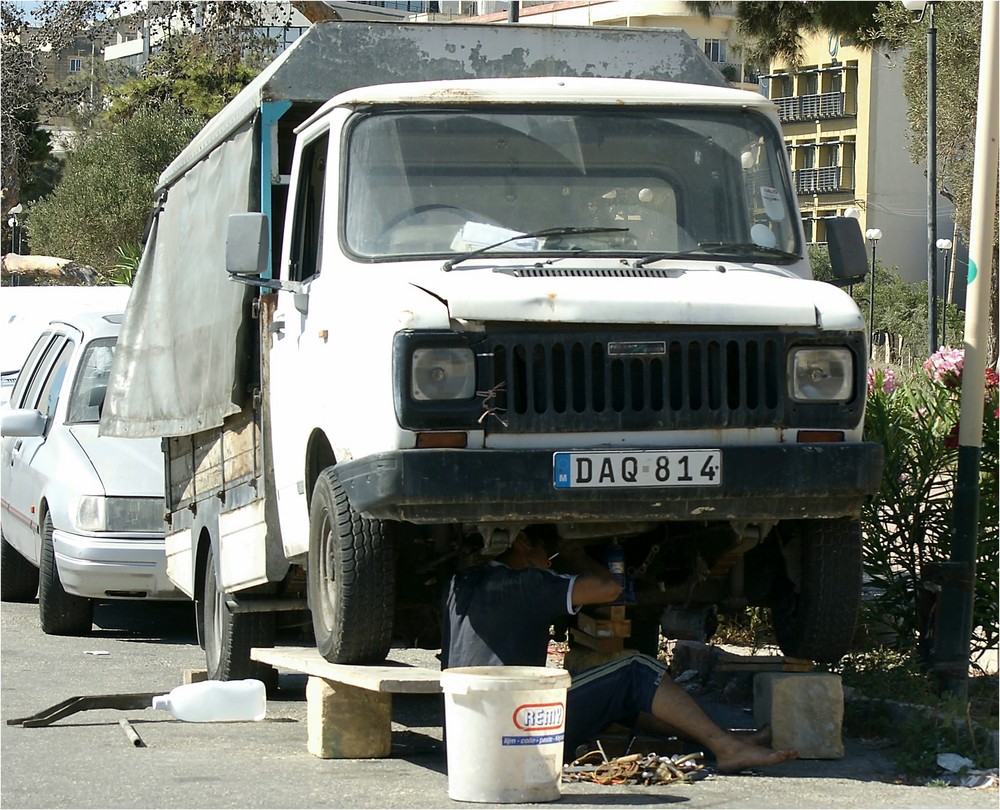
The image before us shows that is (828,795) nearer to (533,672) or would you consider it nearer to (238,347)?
(533,672)

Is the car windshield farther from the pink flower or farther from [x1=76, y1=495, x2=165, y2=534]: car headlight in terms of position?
the pink flower

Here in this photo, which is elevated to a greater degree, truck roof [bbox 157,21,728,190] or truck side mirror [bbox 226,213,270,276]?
truck roof [bbox 157,21,728,190]

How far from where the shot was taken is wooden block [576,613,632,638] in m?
6.68

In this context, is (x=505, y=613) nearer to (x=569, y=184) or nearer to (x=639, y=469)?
(x=639, y=469)

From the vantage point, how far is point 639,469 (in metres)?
6.10

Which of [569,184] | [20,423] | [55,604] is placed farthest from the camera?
[20,423]

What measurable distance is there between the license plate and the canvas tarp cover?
2476mm

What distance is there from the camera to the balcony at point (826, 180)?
6738 centimetres

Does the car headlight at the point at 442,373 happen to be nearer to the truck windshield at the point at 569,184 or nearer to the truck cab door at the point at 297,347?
the truck windshield at the point at 569,184

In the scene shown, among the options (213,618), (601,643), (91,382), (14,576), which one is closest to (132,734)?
(213,618)

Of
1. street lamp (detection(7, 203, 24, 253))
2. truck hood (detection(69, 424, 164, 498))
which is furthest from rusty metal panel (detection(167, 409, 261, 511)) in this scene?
street lamp (detection(7, 203, 24, 253))

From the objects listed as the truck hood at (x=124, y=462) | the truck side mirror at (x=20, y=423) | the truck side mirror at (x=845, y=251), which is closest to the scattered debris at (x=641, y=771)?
the truck side mirror at (x=845, y=251)

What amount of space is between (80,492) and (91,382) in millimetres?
1228

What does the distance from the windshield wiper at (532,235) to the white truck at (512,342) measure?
17 mm
